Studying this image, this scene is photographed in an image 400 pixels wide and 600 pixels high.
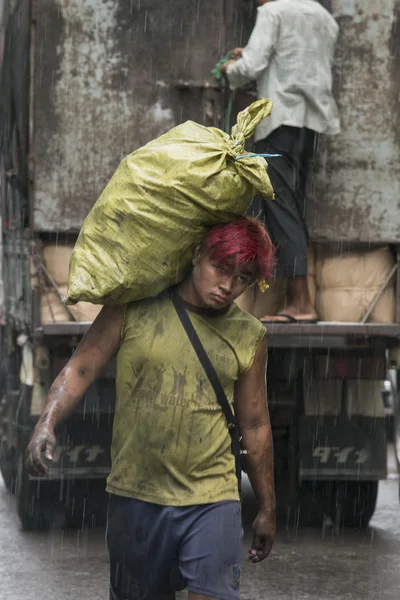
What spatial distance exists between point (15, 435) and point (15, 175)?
1.56m

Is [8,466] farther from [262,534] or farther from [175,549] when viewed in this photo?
[175,549]

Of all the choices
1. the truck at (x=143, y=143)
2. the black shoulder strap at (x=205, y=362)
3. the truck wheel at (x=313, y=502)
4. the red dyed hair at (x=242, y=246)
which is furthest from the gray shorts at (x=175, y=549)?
the truck wheel at (x=313, y=502)

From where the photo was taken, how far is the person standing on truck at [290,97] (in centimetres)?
749

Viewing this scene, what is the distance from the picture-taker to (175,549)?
4219 mm

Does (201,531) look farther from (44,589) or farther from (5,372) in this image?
A: (5,372)

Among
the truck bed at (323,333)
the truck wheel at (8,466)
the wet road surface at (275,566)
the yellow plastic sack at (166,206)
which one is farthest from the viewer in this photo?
the truck wheel at (8,466)

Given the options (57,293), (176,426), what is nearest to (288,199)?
(57,293)

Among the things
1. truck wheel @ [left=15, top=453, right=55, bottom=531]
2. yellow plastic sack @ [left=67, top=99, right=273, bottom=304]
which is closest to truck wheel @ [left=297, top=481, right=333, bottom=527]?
truck wheel @ [left=15, top=453, right=55, bottom=531]

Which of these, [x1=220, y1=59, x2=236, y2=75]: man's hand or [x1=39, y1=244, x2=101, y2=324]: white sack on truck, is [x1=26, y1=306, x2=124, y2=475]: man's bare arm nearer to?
[x1=39, y1=244, x2=101, y2=324]: white sack on truck

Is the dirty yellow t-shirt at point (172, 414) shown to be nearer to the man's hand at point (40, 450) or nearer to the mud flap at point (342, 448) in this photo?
the man's hand at point (40, 450)

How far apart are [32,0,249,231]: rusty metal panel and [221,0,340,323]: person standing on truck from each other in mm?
266

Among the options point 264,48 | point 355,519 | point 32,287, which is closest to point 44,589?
point 32,287

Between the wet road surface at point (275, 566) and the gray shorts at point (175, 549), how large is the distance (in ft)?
7.69

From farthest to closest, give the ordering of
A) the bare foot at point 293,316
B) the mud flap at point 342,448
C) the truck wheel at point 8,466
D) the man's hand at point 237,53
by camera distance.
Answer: the truck wheel at point 8,466, the mud flap at point 342,448, the man's hand at point 237,53, the bare foot at point 293,316
